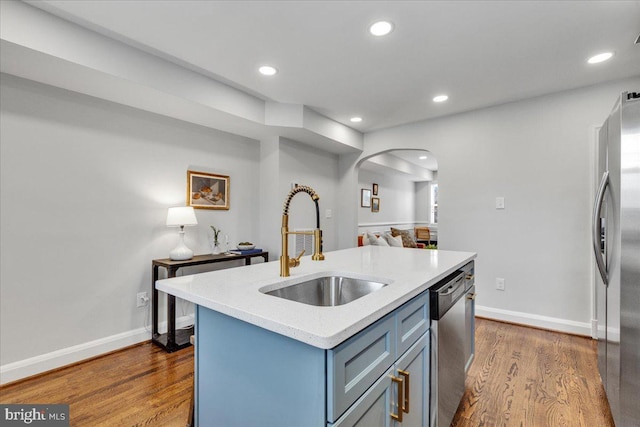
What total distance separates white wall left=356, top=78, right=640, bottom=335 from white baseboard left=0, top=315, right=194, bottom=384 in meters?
3.31

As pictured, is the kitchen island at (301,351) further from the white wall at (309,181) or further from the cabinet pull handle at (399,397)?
the white wall at (309,181)

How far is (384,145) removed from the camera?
14.1ft

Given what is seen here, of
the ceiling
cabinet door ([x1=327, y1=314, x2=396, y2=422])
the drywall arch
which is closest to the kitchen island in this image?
cabinet door ([x1=327, y1=314, x2=396, y2=422])

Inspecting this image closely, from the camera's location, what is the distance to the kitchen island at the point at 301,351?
0.82m

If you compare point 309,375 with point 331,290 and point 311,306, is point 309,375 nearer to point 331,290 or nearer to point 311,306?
point 311,306

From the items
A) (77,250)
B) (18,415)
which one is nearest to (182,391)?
(18,415)

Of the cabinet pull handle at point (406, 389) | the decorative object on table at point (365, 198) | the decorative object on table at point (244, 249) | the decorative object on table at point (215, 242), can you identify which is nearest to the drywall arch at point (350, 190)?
the decorative object on table at point (365, 198)

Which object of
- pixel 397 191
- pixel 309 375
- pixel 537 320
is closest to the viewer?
pixel 309 375

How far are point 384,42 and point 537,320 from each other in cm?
298

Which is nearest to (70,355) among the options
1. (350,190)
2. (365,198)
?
(350,190)

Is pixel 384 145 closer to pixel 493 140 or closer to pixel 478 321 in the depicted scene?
pixel 493 140

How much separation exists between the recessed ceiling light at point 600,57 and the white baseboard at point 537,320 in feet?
7.42

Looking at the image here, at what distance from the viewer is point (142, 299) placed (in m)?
2.85

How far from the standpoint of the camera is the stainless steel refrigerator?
1.35 meters
